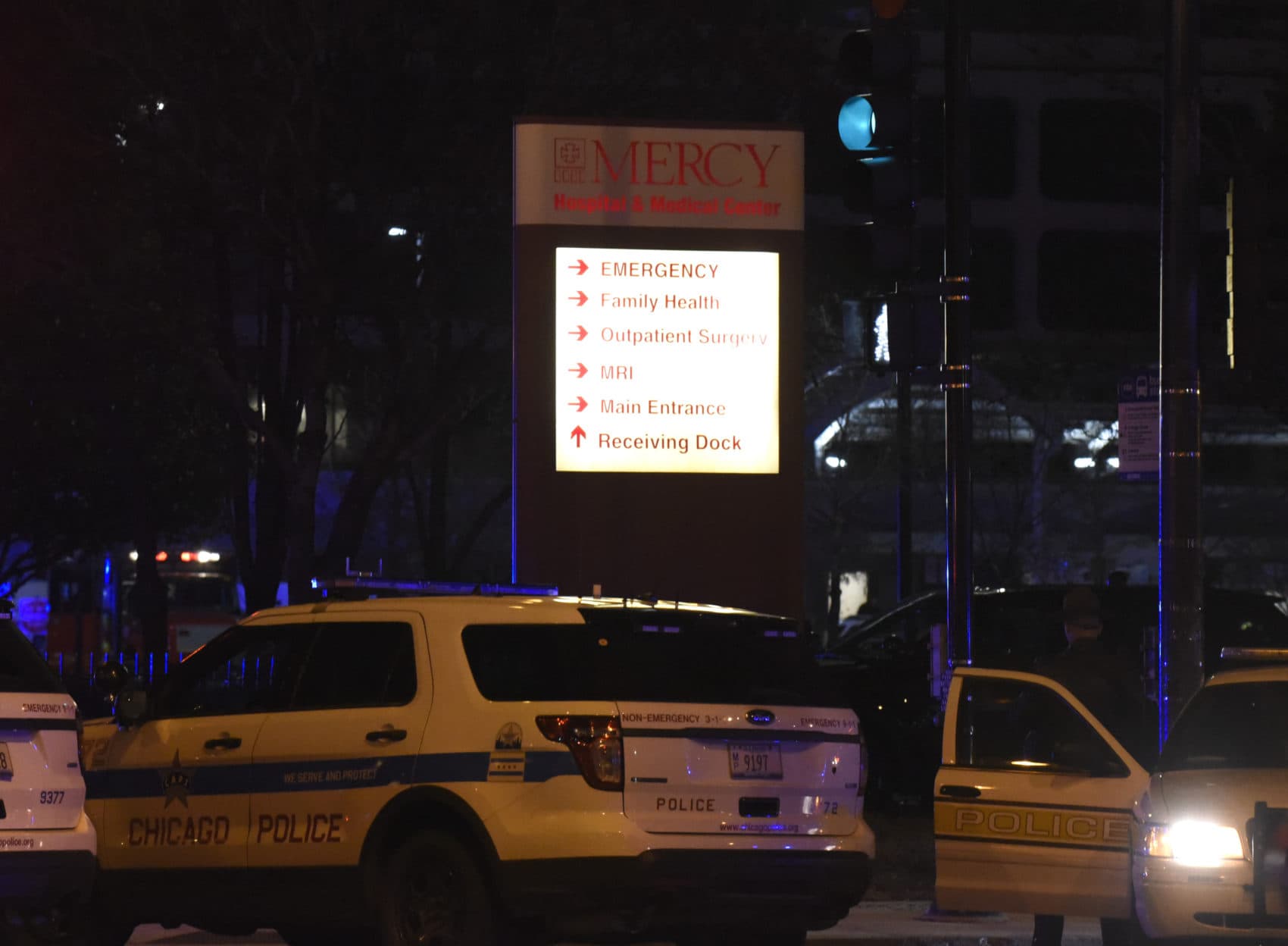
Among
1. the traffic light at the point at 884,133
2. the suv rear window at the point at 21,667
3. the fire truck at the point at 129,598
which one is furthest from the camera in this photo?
the fire truck at the point at 129,598

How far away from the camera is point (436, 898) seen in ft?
27.3

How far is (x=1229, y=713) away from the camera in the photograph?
877 centimetres

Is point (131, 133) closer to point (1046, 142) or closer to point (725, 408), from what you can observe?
point (725, 408)

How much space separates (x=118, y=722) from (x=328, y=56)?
1266 cm

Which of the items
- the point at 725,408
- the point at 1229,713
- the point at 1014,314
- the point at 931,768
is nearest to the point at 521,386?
the point at 725,408

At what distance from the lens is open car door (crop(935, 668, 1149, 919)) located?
8789 millimetres

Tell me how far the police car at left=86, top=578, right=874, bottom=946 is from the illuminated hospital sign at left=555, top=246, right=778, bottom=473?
216 inches

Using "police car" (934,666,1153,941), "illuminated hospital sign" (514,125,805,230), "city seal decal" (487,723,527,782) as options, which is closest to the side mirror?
"city seal decal" (487,723,527,782)

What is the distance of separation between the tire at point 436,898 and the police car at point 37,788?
1246 millimetres

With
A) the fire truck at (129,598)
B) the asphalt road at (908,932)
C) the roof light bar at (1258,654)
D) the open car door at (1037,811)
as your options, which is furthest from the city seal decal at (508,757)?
the fire truck at (129,598)

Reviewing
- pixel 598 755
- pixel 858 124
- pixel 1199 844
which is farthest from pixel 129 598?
pixel 1199 844

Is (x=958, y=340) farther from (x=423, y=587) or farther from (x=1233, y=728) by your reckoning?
(x=423, y=587)

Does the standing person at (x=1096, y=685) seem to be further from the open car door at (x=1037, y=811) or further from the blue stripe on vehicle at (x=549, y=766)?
the blue stripe on vehicle at (x=549, y=766)

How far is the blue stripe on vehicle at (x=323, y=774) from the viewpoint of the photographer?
8.03 m
